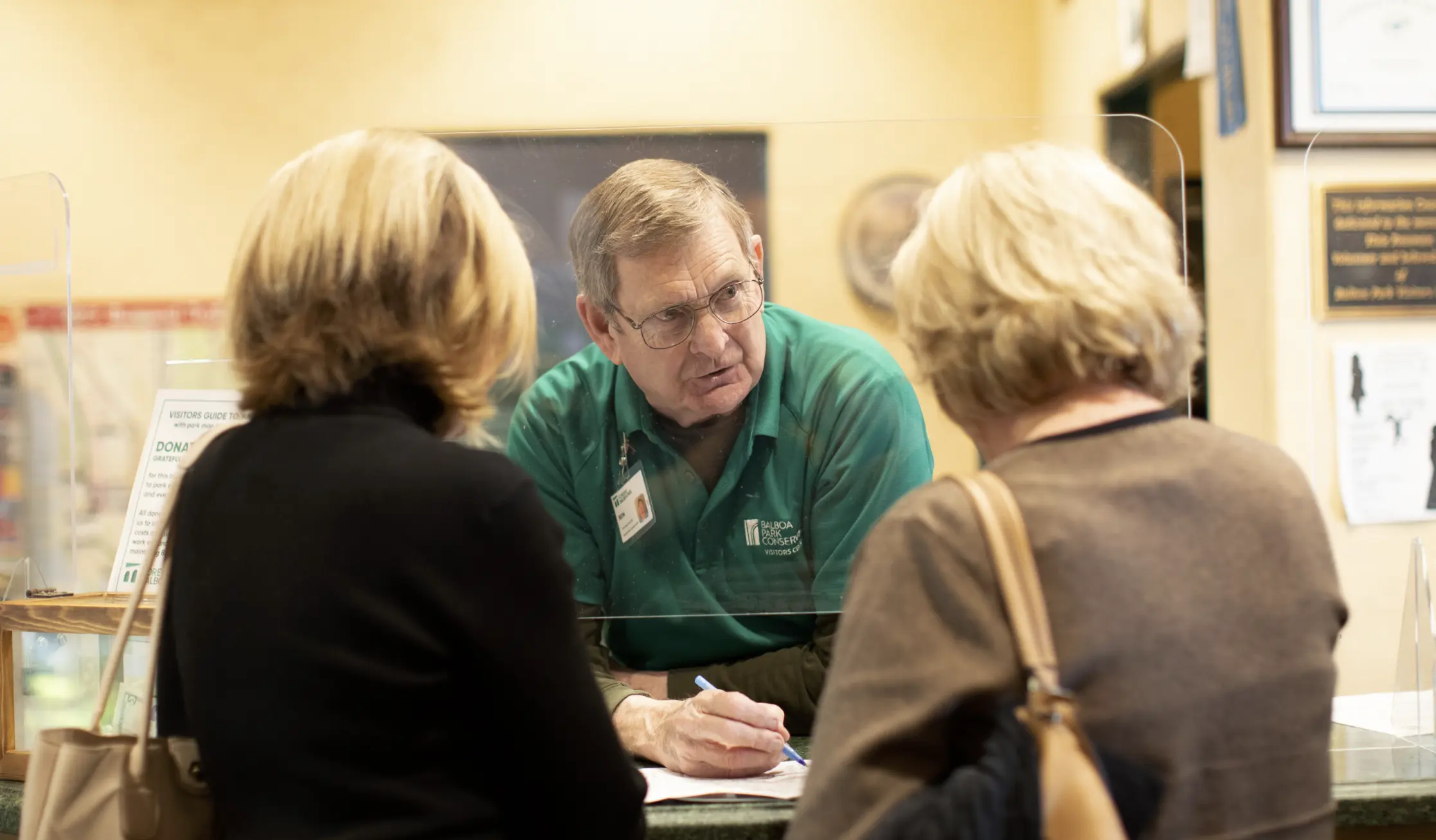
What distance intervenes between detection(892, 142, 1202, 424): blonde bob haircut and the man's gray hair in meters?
0.51

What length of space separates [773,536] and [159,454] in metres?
0.85

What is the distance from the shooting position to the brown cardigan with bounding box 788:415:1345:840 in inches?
31.3

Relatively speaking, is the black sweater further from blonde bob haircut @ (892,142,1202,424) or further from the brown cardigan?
blonde bob haircut @ (892,142,1202,424)

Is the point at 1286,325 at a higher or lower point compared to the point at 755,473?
higher

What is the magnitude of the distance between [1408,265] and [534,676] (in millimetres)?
1737

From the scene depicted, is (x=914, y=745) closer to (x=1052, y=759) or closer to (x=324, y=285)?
(x=1052, y=759)

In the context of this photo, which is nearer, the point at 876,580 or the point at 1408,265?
the point at 876,580

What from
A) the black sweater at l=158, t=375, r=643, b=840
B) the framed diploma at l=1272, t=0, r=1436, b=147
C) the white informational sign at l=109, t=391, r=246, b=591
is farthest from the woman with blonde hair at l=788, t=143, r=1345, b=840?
the framed diploma at l=1272, t=0, r=1436, b=147

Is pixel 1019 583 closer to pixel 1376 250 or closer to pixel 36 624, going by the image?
pixel 36 624

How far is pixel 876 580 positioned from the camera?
2.72ft

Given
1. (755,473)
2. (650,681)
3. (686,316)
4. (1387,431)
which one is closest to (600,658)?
(650,681)

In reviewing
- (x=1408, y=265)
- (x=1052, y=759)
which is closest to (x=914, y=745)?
(x=1052, y=759)

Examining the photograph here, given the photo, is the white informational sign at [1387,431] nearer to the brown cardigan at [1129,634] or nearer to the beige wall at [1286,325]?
the beige wall at [1286,325]

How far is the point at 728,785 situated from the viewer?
4.28ft
